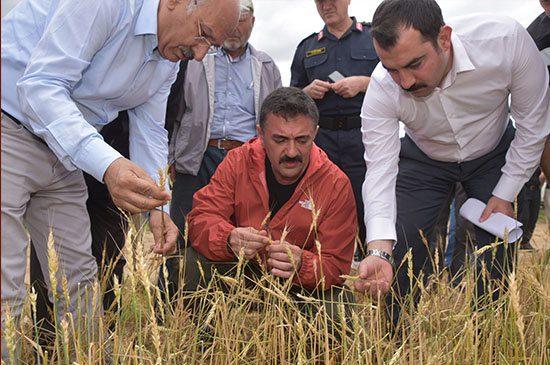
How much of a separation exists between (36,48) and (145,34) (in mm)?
387

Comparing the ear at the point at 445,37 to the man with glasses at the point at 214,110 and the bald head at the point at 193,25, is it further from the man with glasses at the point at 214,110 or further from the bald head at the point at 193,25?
the man with glasses at the point at 214,110

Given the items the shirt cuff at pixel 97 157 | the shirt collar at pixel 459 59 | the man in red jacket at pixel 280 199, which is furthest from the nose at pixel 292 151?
the shirt cuff at pixel 97 157

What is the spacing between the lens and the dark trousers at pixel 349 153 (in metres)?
3.84

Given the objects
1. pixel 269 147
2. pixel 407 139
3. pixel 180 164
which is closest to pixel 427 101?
pixel 407 139

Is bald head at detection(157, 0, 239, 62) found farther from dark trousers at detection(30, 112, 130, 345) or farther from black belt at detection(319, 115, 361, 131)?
black belt at detection(319, 115, 361, 131)

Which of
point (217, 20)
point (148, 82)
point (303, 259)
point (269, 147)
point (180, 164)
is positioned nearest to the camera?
point (217, 20)

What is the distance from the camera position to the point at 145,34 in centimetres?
222

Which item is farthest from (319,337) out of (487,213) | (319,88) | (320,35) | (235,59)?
(320,35)

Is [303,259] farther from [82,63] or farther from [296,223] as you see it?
[82,63]

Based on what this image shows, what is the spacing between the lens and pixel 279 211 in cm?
299

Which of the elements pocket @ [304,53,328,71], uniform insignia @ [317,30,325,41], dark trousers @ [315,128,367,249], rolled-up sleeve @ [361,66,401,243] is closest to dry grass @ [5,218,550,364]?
rolled-up sleeve @ [361,66,401,243]

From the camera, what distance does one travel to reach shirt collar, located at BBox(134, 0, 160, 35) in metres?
2.18

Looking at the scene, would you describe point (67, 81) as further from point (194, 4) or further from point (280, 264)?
point (280, 264)

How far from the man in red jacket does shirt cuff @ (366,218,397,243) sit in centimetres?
30
